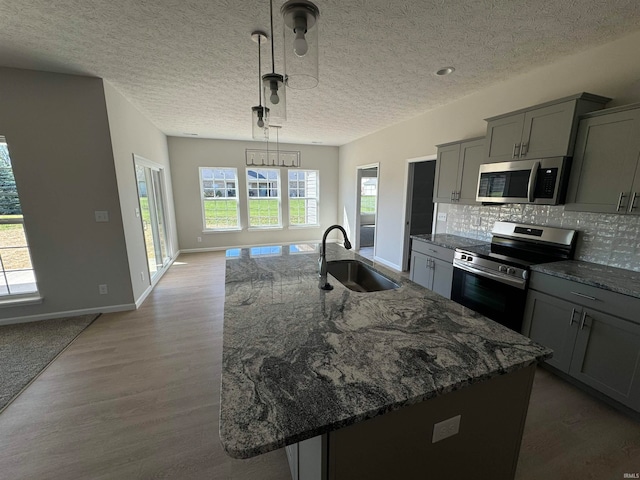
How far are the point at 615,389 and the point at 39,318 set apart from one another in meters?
5.34

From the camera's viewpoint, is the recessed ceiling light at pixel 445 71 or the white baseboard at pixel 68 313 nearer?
the recessed ceiling light at pixel 445 71

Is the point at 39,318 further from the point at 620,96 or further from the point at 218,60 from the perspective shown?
the point at 620,96

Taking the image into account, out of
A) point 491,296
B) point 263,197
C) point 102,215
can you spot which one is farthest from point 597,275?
point 263,197

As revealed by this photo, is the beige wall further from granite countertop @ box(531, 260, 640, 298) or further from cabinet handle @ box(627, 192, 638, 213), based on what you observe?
cabinet handle @ box(627, 192, 638, 213)

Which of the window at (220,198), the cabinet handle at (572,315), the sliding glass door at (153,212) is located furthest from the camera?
the window at (220,198)

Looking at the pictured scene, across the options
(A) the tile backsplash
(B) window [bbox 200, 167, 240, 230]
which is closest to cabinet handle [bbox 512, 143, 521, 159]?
(A) the tile backsplash

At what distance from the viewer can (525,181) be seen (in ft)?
7.75

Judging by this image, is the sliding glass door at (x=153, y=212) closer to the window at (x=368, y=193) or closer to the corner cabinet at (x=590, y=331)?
the corner cabinet at (x=590, y=331)

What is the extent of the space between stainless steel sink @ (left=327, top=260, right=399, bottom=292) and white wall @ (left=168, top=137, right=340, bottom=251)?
477 centimetres

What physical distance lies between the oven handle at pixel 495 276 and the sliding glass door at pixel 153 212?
419 centimetres

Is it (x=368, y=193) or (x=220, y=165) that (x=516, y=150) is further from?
(x=220, y=165)

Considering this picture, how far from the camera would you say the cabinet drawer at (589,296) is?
166cm

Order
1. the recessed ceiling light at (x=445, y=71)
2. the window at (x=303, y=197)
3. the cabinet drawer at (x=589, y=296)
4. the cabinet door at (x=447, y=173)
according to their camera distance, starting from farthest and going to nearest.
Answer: the window at (x=303, y=197)
the cabinet door at (x=447, y=173)
the recessed ceiling light at (x=445, y=71)
the cabinet drawer at (x=589, y=296)

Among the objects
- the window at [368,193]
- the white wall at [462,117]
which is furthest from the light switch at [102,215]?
the window at [368,193]
